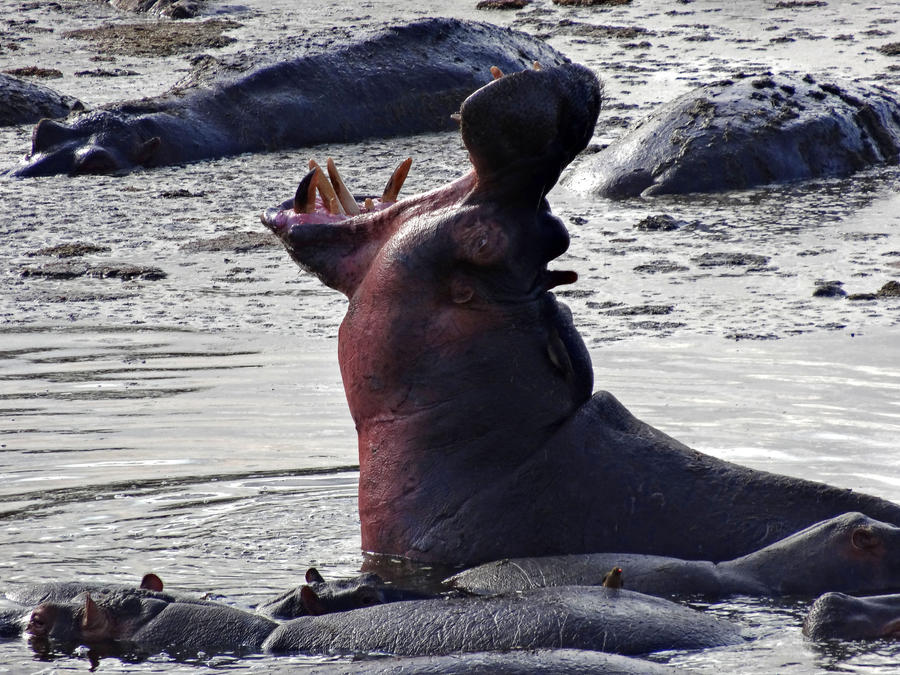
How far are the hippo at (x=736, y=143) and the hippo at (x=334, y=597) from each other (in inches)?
272

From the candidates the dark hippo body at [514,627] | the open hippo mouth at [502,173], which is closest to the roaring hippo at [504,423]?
the open hippo mouth at [502,173]

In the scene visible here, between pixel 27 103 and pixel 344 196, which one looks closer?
pixel 344 196

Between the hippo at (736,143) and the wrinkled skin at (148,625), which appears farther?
the hippo at (736,143)

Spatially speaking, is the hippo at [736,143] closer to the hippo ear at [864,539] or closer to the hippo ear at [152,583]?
the hippo ear at [864,539]

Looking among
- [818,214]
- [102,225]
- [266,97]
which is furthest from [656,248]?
[266,97]

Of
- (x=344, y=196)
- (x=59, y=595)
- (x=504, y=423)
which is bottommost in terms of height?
(x=59, y=595)

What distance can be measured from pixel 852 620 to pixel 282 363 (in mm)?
3944

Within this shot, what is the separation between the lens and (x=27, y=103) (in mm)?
13930

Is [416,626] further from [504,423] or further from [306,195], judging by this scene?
[306,195]

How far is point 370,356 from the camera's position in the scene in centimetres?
462

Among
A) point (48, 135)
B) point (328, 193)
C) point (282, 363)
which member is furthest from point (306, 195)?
point (48, 135)

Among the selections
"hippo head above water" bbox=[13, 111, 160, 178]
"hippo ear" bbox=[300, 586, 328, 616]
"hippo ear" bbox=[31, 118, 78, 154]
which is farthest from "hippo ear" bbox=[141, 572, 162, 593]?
"hippo ear" bbox=[31, 118, 78, 154]

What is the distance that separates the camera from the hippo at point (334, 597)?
400cm

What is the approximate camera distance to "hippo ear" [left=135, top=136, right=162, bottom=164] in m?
12.1
